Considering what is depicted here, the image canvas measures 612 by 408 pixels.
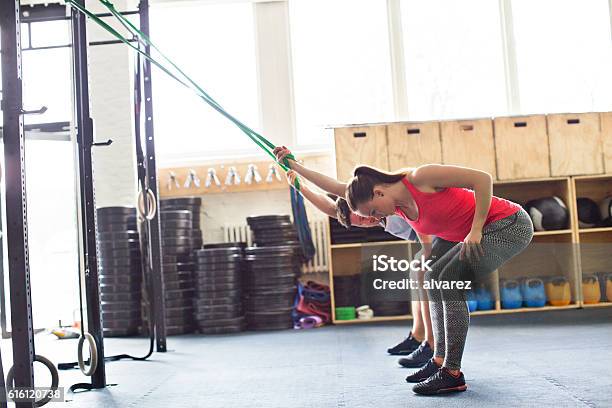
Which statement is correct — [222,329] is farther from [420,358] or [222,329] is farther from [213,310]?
[420,358]

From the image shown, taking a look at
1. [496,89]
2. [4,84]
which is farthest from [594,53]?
[4,84]

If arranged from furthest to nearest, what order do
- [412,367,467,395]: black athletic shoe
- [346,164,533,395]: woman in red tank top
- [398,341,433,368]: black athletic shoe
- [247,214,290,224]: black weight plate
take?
[247,214,290,224]: black weight plate, [398,341,433,368]: black athletic shoe, [412,367,467,395]: black athletic shoe, [346,164,533,395]: woman in red tank top

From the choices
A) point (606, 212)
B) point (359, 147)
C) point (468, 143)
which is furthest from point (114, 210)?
point (606, 212)

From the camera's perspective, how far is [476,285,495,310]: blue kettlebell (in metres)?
6.32

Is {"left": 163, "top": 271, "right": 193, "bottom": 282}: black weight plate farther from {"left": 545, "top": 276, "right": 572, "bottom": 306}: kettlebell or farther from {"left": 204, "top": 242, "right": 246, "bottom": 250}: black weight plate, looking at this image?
{"left": 545, "top": 276, "right": 572, "bottom": 306}: kettlebell

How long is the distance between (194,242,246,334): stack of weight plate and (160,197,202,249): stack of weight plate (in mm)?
365

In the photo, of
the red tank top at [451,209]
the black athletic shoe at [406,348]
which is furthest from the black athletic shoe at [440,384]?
the black athletic shoe at [406,348]

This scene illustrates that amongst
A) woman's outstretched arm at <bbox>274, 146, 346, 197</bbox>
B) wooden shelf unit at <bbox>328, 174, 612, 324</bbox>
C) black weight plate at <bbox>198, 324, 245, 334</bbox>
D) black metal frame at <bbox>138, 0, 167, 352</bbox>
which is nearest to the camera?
woman's outstretched arm at <bbox>274, 146, 346, 197</bbox>

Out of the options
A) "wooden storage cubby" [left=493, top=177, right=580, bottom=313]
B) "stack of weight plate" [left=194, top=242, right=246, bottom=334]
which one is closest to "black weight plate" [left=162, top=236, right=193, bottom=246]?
"stack of weight plate" [left=194, top=242, right=246, bottom=334]

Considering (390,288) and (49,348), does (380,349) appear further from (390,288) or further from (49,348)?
(49,348)

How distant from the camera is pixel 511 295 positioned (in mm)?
6336

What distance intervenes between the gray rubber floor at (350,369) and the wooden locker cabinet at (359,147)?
1.41m

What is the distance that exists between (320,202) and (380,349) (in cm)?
Answer: 153

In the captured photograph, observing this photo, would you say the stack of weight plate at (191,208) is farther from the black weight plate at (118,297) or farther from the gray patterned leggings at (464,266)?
the gray patterned leggings at (464,266)
